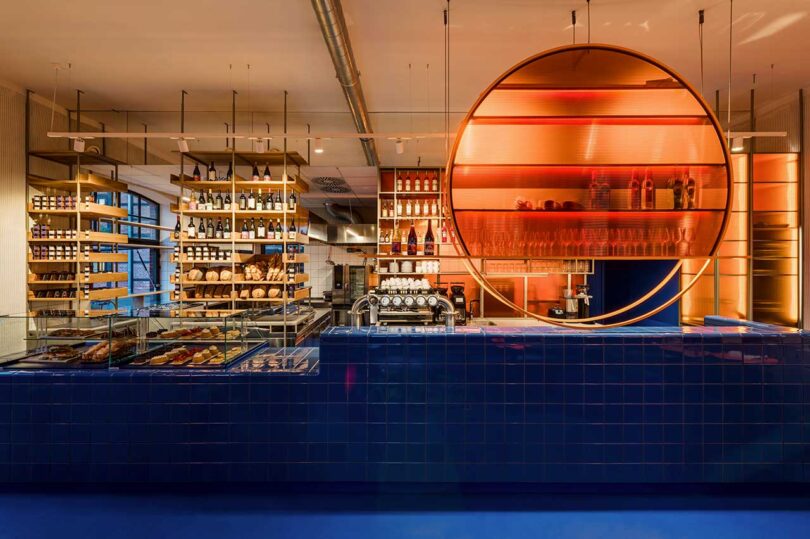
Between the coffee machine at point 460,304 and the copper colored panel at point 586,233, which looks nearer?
the copper colored panel at point 586,233

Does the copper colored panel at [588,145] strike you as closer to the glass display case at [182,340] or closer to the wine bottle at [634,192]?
the wine bottle at [634,192]

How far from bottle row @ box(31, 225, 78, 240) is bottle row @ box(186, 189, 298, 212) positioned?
52.1 inches

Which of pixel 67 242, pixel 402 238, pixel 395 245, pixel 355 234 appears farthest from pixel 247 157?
pixel 402 238

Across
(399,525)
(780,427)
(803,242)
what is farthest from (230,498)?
(803,242)

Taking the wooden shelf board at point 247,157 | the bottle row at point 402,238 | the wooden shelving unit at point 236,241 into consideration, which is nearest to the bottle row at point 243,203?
the wooden shelving unit at point 236,241

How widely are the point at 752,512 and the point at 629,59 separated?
258cm

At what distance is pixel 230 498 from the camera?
2.54 m

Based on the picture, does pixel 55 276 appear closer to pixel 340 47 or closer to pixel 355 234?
pixel 355 234

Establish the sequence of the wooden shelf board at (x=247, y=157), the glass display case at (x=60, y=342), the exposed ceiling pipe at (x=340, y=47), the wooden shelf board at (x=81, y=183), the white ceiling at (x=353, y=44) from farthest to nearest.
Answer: the wooden shelf board at (x=247, y=157)
the wooden shelf board at (x=81, y=183)
the white ceiling at (x=353, y=44)
the exposed ceiling pipe at (x=340, y=47)
the glass display case at (x=60, y=342)

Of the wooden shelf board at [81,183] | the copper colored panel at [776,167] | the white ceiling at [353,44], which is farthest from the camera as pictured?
the wooden shelf board at [81,183]

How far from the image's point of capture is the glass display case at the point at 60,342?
8.86ft

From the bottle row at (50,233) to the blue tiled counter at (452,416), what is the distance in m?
3.19

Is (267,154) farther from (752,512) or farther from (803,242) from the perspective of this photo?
(803,242)

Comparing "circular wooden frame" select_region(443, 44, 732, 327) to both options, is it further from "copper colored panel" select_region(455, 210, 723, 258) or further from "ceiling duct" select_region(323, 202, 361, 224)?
"ceiling duct" select_region(323, 202, 361, 224)
